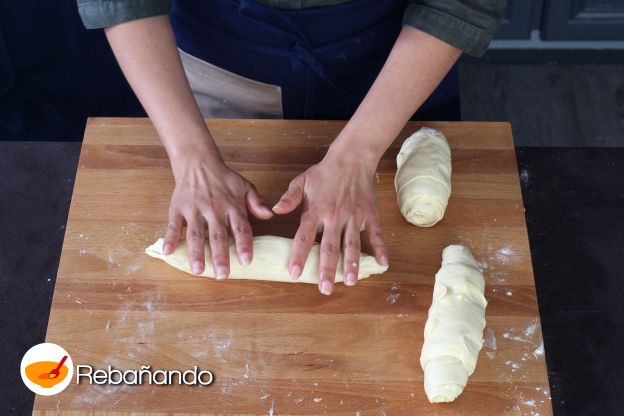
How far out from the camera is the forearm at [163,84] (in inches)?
56.1

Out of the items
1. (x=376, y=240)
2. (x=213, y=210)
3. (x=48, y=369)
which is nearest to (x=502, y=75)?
(x=376, y=240)

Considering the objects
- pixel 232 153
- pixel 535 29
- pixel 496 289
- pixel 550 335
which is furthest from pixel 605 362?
pixel 535 29

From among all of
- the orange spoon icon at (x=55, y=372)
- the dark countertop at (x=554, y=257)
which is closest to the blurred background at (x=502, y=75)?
the dark countertop at (x=554, y=257)

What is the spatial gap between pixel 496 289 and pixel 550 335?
168 mm

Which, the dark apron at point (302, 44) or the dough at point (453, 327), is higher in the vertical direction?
the dark apron at point (302, 44)

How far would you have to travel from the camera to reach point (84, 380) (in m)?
1.26

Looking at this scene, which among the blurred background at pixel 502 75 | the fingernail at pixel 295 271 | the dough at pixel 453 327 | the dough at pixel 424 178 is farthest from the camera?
the blurred background at pixel 502 75

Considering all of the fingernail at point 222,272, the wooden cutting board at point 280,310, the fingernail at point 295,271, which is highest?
the fingernail at point 295,271

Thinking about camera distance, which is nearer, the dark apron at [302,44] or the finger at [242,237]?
the finger at [242,237]

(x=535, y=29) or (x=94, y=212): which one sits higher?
(x=94, y=212)

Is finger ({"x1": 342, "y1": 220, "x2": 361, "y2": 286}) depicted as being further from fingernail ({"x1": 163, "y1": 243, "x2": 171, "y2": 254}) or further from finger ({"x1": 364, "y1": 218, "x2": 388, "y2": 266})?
fingernail ({"x1": 163, "y1": 243, "x2": 171, "y2": 254})

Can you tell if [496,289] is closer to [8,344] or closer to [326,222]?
[326,222]

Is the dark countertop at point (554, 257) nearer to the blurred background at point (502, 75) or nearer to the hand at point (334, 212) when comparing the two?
the hand at point (334, 212)

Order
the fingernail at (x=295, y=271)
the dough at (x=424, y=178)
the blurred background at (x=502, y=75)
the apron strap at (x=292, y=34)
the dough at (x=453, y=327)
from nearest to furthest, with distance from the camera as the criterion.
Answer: the dough at (x=453, y=327) < the fingernail at (x=295, y=271) < the dough at (x=424, y=178) < the apron strap at (x=292, y=34) < the blurred background at (x=502, y=75)
